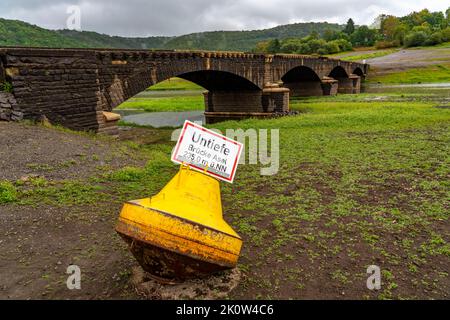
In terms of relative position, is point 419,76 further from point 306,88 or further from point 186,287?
point 186,287

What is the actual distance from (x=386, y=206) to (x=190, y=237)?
5.45 metres

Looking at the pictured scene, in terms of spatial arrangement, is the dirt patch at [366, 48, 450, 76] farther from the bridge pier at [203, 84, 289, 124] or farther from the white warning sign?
the white warning sign

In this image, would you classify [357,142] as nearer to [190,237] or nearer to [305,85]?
[190,237]

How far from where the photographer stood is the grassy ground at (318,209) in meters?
5.03

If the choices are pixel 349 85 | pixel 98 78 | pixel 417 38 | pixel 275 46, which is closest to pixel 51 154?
pixel 98 78

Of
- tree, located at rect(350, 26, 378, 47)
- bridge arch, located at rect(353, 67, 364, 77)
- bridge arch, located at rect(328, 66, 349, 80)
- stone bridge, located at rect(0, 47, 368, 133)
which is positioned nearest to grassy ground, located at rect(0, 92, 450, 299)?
stone bridge, located at rect(0, 47, 368, 133)

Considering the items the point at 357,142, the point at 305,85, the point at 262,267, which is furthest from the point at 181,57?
the point at 305,85

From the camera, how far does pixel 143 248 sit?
4133mm

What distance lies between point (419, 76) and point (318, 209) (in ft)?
199

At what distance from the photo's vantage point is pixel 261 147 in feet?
48.5

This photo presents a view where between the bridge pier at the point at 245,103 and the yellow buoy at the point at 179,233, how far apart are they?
23.6 m

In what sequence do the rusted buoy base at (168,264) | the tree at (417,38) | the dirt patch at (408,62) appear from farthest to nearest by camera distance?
1. the tree at (417,38)
2. the dirt patch at (408,62)
3. the rusted buoy base at (168,264)

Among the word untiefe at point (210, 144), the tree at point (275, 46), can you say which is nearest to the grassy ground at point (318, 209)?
the word untiefe at point (210, 144)

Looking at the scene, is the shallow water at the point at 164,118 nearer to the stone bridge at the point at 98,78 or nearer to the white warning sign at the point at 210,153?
the stone bridge at the point at 98,78
